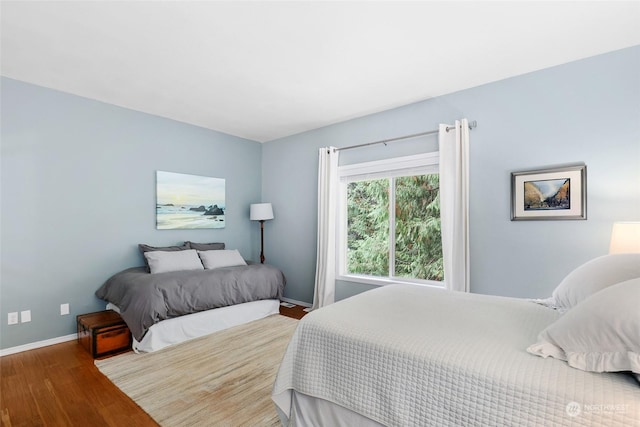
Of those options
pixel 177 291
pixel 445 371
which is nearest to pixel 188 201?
pixel 177 291

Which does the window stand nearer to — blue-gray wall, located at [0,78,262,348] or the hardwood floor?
blue-gray wall, located at [0,78,262,348]

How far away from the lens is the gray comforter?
293cm

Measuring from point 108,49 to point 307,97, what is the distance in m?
1.84

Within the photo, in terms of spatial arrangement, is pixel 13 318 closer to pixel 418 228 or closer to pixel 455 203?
pixel 418 228

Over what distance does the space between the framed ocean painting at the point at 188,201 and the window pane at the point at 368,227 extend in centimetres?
196

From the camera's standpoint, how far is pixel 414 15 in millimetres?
2111

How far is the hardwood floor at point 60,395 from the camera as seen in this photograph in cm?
195

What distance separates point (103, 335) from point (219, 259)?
1.46 meters

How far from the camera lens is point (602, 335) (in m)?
1.06

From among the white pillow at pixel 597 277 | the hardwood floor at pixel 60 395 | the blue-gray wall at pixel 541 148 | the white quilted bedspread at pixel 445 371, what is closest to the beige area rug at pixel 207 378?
the hardwood floor at pixel 60 395

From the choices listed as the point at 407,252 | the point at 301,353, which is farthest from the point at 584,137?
the point at 301,353

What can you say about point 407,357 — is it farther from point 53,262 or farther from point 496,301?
point 53,262

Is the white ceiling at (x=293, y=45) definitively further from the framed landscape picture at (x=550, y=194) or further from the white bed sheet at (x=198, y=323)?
the white bed sheet at (x=198, y=323)

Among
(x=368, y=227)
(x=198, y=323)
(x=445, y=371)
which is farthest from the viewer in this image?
(x=368, y=227)
